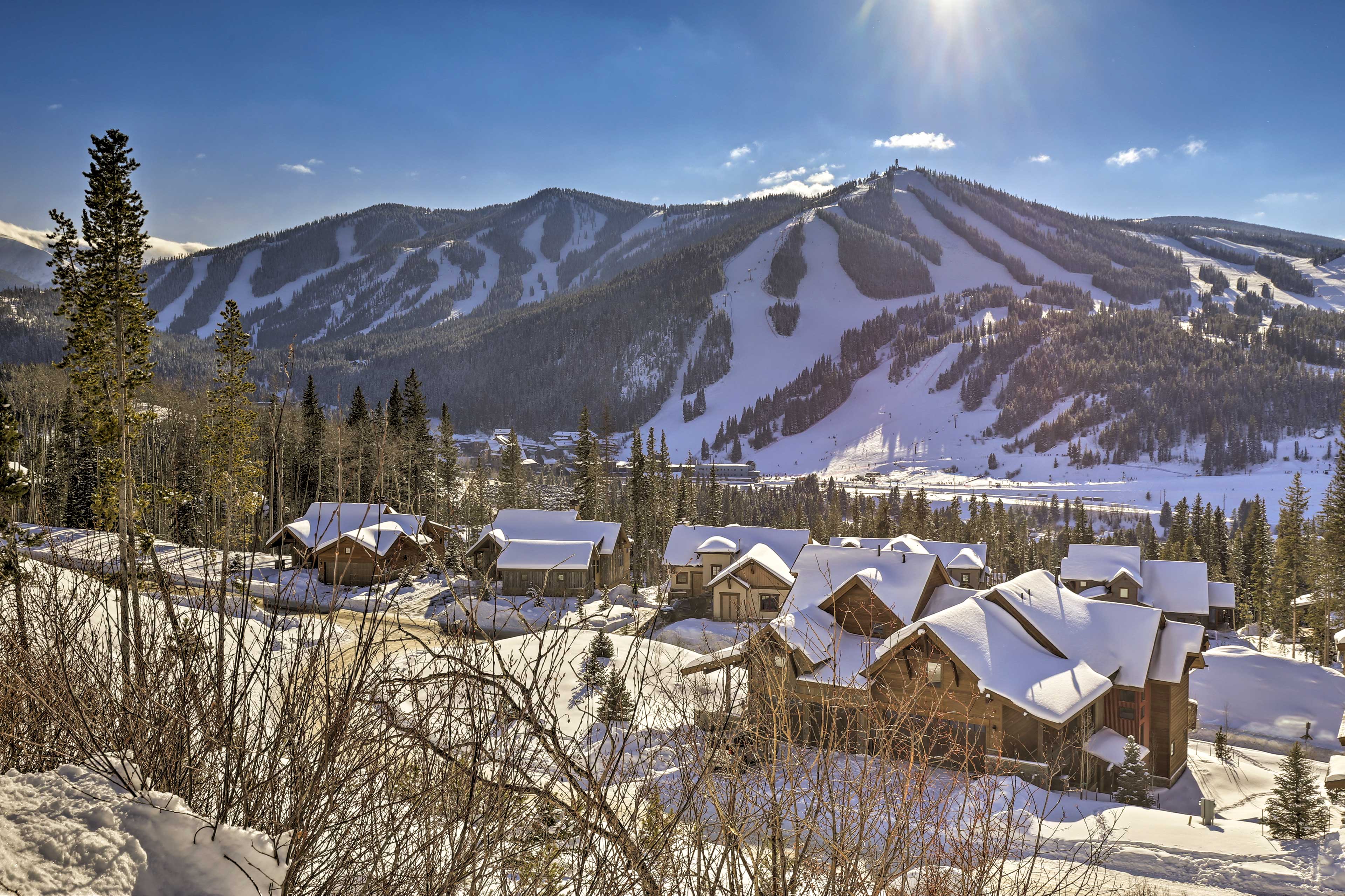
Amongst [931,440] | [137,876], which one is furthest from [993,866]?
[931,440]

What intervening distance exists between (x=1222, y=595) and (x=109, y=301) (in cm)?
6563

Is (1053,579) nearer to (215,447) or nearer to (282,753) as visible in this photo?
(282,753)

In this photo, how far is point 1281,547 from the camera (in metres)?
52.0

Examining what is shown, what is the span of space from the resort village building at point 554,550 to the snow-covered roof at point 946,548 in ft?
47.0

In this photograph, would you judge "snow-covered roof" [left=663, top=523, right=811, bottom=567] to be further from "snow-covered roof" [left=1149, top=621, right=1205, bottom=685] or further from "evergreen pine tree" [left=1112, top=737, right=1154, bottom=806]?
"evergreen pine tree" [left=1112, top=737, right=1154, bottom=806]

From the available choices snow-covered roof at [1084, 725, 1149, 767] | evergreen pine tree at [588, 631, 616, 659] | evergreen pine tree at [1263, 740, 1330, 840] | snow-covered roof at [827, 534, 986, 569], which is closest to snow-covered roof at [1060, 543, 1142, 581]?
snow-covered roof at [827, 534, 986, 569]

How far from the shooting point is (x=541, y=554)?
43750 mm

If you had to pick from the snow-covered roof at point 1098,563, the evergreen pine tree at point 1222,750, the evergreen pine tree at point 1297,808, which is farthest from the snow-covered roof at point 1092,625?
the snow-covered roof at point 1098,563

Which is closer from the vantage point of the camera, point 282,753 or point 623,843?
point 623,843

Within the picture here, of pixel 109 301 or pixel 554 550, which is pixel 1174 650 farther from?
pixel 109 301

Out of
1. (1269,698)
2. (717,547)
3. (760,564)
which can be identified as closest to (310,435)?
(717,547)

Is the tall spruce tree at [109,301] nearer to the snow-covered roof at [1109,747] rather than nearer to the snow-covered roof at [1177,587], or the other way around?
the snow-covered roof at [1109,747]

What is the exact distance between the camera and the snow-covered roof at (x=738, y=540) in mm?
47094

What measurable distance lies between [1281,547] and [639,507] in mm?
45203
